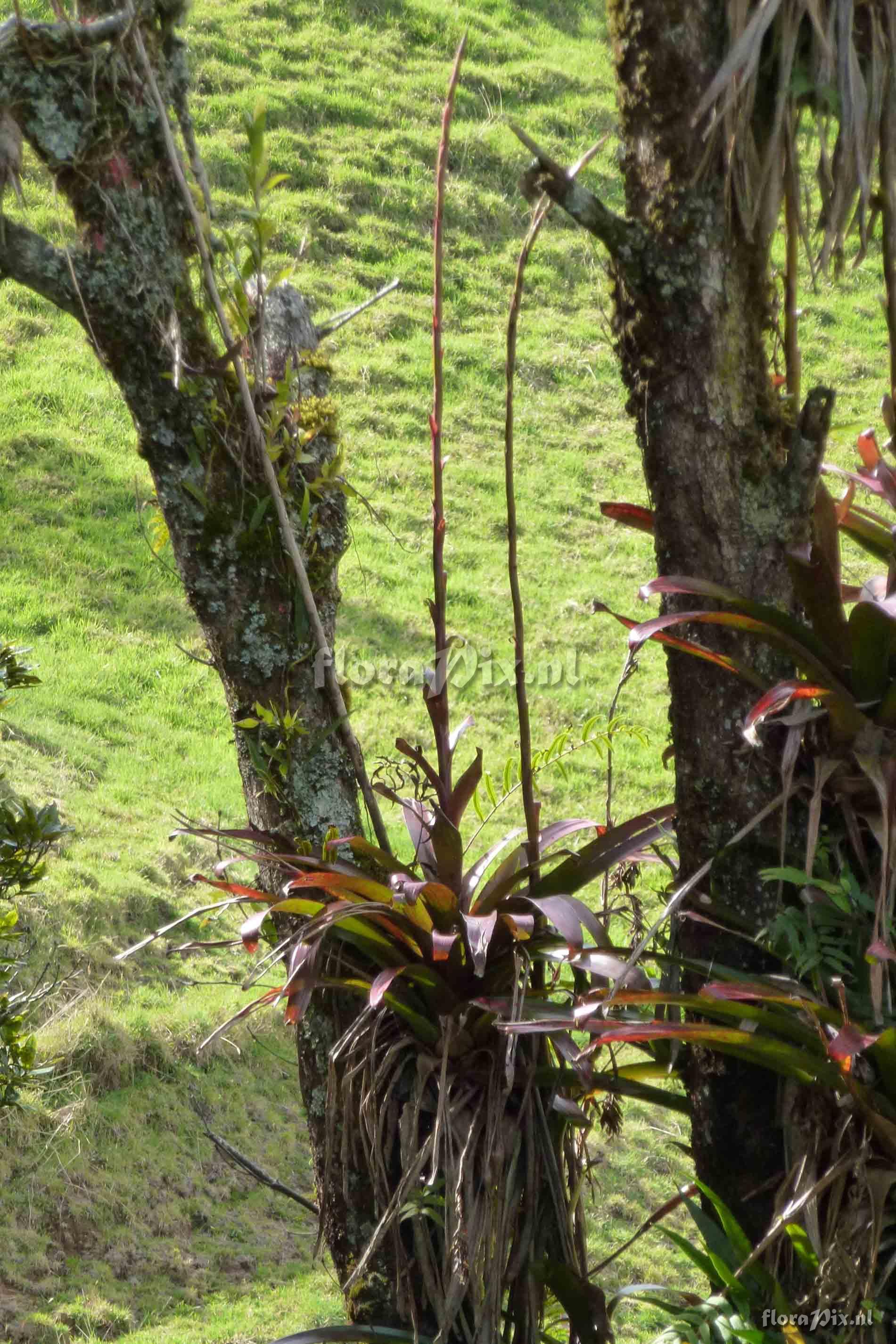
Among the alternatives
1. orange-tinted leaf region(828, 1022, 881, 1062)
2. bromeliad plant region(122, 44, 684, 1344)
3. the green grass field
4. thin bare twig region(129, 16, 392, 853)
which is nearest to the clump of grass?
the green grass field

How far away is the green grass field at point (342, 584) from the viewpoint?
3.67 m

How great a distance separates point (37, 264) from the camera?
2.34 metres

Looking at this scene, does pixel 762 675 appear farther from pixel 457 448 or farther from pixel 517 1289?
pixel 457 448

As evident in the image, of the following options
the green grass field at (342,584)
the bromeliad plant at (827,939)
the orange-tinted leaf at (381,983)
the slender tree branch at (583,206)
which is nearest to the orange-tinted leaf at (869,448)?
the green grass field at (342,584)

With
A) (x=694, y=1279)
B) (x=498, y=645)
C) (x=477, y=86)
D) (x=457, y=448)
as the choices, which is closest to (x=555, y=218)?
(x=477, y=86)

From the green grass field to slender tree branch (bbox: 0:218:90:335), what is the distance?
78 centimetres

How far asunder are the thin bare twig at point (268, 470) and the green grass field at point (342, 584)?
363 mm

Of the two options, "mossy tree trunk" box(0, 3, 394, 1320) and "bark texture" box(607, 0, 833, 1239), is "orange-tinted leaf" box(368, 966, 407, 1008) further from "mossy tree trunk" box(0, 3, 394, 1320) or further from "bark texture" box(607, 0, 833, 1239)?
"bark texture" box(607, 0, 833, 1239)

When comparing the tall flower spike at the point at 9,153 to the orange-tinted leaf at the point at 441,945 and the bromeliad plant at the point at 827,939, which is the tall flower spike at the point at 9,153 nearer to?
the bromeliad plant at the point at 827,939

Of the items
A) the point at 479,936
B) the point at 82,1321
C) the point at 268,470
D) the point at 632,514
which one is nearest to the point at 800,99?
the point at 632,514

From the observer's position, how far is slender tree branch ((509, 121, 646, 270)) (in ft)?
6.66

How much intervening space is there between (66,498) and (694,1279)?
6.27m

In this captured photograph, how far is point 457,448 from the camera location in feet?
30.9

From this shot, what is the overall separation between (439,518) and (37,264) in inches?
35.2
